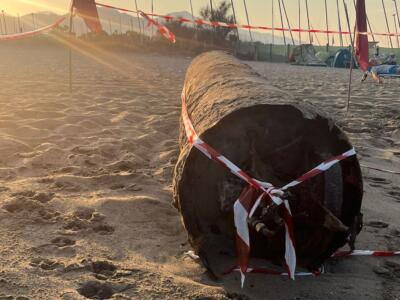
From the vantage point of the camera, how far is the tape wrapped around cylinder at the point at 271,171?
2287 millimetres

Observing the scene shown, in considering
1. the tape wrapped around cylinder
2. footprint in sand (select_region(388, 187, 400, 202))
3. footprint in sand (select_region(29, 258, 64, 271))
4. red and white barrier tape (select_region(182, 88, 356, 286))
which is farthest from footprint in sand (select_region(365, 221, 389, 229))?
footprint in sand (select_region(29, 258, 64, 271))

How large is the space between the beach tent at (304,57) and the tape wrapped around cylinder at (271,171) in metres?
27.7

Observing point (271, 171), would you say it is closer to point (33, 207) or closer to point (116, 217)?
point (116, 217)

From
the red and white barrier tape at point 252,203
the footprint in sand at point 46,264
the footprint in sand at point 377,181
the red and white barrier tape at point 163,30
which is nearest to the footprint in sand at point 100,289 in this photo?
the footprint in sand at point 46,264

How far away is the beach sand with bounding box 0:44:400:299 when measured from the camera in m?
2.15

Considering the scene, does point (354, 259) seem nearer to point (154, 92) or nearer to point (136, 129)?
point (136, 129)

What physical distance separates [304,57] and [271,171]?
97.3 ft

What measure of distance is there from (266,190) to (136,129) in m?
3.43

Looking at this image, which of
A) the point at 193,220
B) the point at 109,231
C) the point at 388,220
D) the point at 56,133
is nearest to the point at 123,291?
the point at 193,220

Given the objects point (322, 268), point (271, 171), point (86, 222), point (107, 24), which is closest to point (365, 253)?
point (322, 268)

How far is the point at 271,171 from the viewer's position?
2.33 meters

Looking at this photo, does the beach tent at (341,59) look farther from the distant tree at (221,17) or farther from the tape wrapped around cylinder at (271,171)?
the tape wrapped around cylinder at (271,171)

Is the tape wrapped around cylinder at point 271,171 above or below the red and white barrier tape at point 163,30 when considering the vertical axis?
below

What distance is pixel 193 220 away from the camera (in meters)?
2.32
